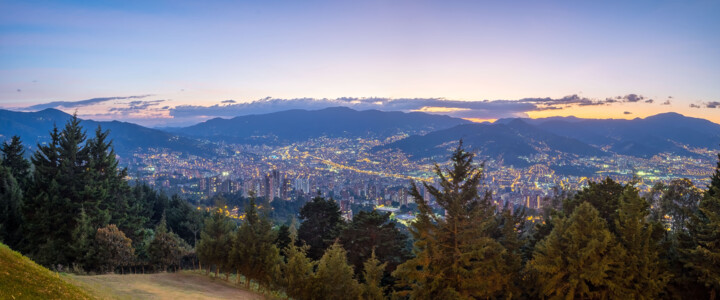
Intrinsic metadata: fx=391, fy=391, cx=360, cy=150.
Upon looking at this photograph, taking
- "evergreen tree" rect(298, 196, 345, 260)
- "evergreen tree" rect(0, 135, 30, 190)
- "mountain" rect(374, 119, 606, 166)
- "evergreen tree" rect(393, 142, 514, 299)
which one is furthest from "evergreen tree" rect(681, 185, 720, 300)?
"mountain" rect(374, 119, 606, 166)

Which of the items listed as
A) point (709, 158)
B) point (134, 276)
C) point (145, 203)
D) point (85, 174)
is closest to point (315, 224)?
point (134, 276)

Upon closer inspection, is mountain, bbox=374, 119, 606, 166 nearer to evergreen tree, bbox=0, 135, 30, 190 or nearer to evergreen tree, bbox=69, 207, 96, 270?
evergreen tree, bbox=0, 135, 30, 190

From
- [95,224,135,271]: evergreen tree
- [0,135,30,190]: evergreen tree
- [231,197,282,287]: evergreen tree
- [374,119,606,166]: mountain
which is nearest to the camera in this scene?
[231,197,282,287]: evergreen tree

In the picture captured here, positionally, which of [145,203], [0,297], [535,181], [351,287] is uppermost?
[0,297]

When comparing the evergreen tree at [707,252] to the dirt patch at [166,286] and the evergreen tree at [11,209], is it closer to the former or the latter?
the dirt patch at [166,286]

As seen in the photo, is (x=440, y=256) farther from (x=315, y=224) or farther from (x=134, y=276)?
(x=315, y=224)

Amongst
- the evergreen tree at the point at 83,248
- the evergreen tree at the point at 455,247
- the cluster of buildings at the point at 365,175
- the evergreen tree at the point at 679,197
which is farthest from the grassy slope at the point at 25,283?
the cluster of buildings at the point at 365,175
